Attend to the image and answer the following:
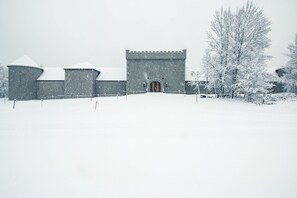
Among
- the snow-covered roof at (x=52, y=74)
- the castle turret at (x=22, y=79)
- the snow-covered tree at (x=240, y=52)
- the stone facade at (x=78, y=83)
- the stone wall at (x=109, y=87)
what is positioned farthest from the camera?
the snow-covered roof at (x=52, y=74)

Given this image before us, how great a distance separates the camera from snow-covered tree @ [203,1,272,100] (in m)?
16.6

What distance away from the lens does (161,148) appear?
444 centimetres

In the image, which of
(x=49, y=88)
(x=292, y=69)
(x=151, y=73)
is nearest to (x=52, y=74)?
(x=49, y=88)

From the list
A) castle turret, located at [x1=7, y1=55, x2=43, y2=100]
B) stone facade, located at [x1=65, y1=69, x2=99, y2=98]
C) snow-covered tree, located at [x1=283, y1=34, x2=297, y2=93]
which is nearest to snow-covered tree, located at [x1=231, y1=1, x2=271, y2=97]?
snow-covered tree, located at [x1=283, y1=34, x2=297, y2=93]

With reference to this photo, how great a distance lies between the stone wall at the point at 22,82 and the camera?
30.0 m

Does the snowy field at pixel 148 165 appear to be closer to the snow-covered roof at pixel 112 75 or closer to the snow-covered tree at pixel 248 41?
the snow-covered tree at pixel 248 41

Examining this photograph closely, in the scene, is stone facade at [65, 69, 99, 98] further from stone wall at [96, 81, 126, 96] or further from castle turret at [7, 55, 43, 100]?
castle turret at [7, 55, 43, 100]

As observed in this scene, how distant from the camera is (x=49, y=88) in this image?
32.5 metres

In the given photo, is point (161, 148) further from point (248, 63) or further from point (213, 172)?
point (248, 63)

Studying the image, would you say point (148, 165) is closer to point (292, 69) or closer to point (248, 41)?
point (248, 41)

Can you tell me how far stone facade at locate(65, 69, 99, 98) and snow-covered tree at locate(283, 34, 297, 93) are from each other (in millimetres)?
35738

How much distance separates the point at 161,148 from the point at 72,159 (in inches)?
98.7

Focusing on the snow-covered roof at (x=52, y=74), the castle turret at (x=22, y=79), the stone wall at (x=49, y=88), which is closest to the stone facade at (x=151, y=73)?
the stone wall at (x=49, y=88)

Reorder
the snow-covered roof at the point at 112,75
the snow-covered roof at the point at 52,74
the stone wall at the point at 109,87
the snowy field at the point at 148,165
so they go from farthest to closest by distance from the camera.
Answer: the snow-covered roof at the point at 52,74
the snow-covered roof at the point at 112,75
the stone wall at the point at 109,87
the snowy field at the point at 148,165
